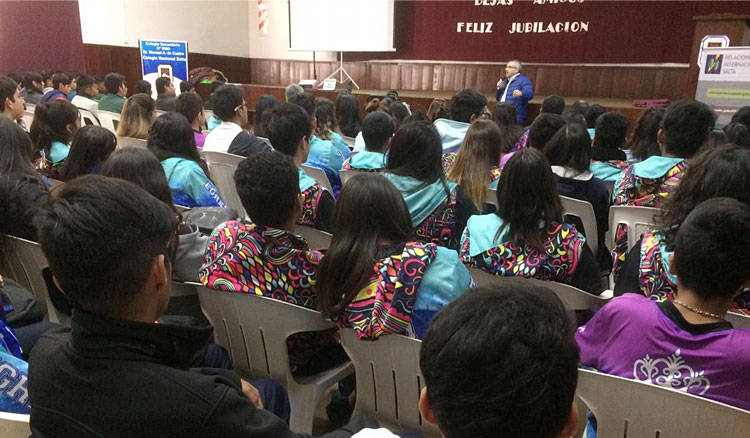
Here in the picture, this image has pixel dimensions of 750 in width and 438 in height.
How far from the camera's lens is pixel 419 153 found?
2270 mm

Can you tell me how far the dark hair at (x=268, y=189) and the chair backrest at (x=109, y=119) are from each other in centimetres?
392

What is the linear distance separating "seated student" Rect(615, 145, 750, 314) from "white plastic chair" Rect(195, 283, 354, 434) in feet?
3.06

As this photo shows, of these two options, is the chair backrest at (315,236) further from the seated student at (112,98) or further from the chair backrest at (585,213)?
the seated student at (112,98)

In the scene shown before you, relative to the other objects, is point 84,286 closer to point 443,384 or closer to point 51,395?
point 51,395

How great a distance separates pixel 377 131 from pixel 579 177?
1.07 m

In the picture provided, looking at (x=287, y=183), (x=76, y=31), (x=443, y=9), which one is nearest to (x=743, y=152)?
(x=287, y=183)

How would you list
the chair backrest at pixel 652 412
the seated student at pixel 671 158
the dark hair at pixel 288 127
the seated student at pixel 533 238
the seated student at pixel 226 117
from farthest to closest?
1. the seated student at pixel 226 117
2. the dark hair at pixel 288 127
3. the seated student at pixel 671 158
4. the seated student at pixel 533 238
5. the chair backrest at pixel 652 412

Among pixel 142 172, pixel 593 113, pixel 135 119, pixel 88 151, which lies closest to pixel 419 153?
pixel 142 172

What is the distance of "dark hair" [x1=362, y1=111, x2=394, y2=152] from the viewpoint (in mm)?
2918

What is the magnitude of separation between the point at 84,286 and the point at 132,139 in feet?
9.49

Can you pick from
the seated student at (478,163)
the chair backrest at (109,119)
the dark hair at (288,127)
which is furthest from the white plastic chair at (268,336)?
the chair backrest at (109,119)

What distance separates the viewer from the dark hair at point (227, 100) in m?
3.44

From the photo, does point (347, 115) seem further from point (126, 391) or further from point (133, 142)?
point (126, 391)

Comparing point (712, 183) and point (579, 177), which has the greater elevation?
point (712, 183)
